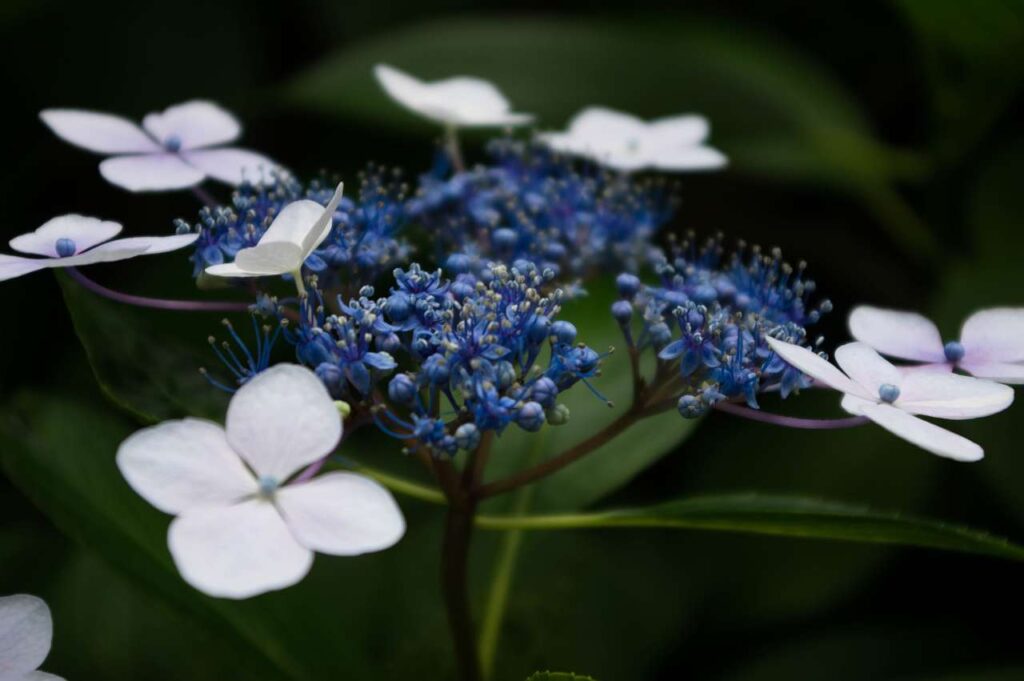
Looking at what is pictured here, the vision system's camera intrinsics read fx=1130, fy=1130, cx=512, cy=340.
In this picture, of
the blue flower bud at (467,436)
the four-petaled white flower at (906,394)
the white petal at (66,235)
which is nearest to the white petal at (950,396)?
the four-petaled white flower at (906,394)

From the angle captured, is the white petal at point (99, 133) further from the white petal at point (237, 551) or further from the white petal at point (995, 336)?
the white petal at point (995, 336)

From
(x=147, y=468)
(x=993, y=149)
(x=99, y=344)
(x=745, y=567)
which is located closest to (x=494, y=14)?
(x=993, y=149)

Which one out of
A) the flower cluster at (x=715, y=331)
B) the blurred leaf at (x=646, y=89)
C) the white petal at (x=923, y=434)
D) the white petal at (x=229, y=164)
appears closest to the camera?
the white petal at (x=923, y=434)

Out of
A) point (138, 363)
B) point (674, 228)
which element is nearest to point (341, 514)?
point (138, 363)

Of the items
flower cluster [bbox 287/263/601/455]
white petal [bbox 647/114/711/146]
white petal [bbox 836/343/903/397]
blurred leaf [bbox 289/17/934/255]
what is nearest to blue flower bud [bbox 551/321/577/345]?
flower cluster [bbox 287/263/601/455]

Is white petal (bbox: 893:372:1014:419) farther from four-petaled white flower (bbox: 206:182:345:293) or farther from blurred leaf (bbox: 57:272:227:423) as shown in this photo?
blurred leaf (bbox: 57:272:227:423)

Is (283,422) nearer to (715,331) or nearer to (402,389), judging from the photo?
(402,389)

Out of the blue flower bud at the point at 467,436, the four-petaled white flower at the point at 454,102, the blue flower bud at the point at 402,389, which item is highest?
the four-petaled white flower at the point at 454,102
